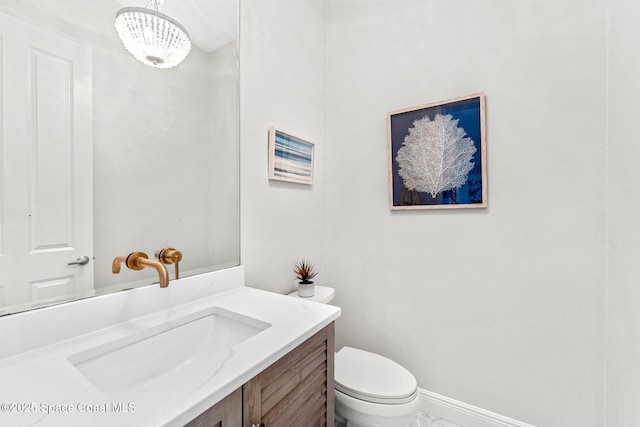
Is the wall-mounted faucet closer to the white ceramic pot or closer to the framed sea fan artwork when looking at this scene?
the white ceramic pot

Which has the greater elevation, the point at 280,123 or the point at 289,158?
the point at 280,123

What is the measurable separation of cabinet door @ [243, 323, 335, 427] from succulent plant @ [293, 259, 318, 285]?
583 millimetres

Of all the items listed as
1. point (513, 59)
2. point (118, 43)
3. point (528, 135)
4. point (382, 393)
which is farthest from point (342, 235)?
point (118, 43)

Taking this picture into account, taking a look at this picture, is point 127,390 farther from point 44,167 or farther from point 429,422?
point 429,422

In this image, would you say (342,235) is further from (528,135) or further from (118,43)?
(118,43)

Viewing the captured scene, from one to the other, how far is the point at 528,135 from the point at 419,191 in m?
0.55

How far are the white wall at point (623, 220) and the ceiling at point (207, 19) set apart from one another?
1468 millimetres

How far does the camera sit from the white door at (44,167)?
688mm

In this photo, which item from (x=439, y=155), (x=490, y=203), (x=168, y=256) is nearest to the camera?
(x=168, y=256)

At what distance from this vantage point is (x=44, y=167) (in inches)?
29.2

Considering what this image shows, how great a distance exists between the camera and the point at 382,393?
3.83 feet

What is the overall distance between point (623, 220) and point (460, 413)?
46.0 inches

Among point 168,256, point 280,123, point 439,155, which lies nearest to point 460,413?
point 439,155

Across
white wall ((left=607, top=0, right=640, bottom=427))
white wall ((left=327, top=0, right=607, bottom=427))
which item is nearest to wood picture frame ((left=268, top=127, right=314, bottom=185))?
white wall ((left=327, top=0, right=607, bottom=427))
